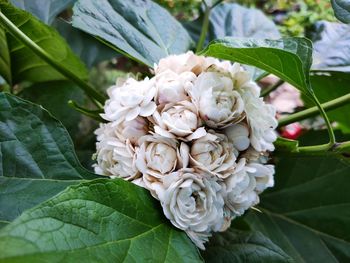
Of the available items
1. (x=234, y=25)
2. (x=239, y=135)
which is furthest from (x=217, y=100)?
(x=234, y=25)

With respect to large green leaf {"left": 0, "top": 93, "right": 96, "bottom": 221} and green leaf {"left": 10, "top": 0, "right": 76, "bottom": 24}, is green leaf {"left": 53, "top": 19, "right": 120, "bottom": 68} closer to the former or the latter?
green leaf {"left": 10, "top": 0, "right": 76, "bottom": 24}

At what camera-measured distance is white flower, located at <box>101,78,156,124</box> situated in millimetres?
417

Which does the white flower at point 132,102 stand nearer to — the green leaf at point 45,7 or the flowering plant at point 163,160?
the flowering plant at point 163,160

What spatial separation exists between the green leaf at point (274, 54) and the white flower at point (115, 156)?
10 cm

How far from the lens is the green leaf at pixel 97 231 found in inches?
10.8

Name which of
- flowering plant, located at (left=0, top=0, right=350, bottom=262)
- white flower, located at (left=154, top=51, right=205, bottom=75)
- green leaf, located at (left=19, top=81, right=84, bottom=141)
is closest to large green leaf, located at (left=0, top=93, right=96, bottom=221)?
flowering plant, located at (left=0, top=0, right=350, bottom=262)

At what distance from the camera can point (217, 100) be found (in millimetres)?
413

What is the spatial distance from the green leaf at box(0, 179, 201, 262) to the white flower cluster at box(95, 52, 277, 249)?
0.02 meters

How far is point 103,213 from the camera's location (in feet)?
1.10

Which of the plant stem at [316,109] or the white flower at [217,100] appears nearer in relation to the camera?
the white flower at [217,100]

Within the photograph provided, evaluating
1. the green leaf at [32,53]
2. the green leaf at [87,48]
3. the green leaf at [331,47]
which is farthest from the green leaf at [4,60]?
the green leaf at [331,47]

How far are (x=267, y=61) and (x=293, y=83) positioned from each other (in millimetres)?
39

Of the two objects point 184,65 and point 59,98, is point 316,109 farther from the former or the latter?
point 59,98

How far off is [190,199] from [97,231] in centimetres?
9
